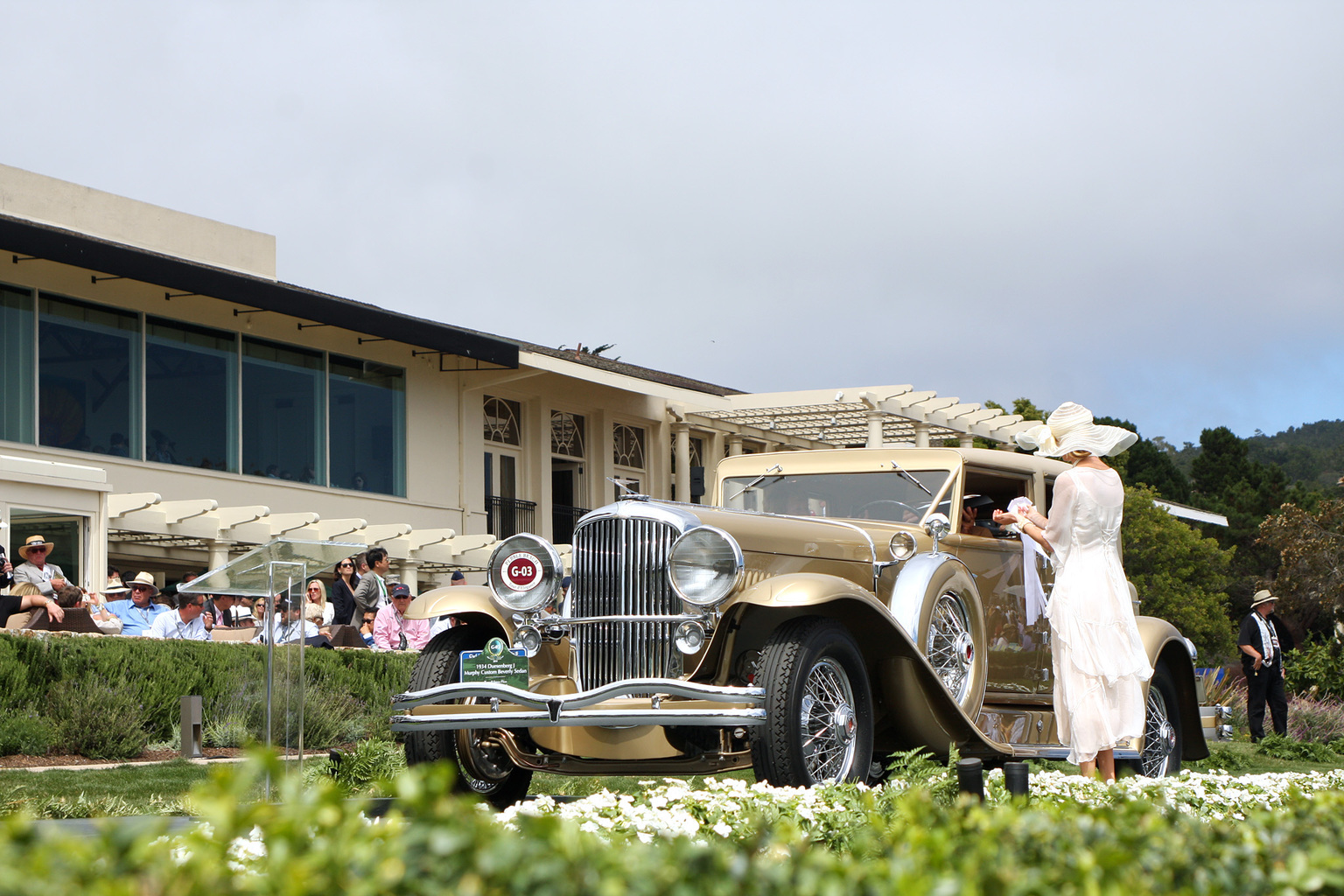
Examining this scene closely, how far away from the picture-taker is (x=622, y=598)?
668 centimetres

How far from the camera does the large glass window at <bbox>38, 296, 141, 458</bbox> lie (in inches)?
701

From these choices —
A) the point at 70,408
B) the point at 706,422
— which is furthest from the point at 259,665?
the point at 706,422

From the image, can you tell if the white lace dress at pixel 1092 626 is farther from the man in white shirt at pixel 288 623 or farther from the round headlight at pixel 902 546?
the man in white shirt at pixel 288 623

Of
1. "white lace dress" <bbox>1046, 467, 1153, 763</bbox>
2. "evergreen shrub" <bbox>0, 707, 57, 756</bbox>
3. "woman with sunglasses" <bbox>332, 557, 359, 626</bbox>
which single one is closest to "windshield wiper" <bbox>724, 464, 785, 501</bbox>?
"white lace dress" <bbox>1046, 467, 1153, 763</bbox>

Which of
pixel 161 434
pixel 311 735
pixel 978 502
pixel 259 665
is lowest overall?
pixel 311 735

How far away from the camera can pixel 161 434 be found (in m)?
19.0

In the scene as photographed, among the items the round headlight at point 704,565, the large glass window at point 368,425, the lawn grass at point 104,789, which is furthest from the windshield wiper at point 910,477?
the large glass window at point 368,425

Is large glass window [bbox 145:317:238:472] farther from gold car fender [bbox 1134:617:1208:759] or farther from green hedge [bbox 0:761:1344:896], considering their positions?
green hedge [bbox 0:761:1344:896]

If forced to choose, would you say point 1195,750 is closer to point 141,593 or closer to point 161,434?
point 141,593

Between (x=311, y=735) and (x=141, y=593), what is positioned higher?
(x=141, y=593)

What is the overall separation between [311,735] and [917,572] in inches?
210

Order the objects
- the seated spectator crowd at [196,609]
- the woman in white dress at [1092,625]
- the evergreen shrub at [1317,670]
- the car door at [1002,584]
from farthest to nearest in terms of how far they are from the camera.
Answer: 1. the evergreen shrub at [1317,670]
2. the seated spectator crowd at [196,609]
3. the car door at [1002,584]
4. the woman in white dress at [1092,625]

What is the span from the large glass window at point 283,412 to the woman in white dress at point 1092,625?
15.6 metres

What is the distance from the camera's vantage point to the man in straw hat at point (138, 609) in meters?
13.2
